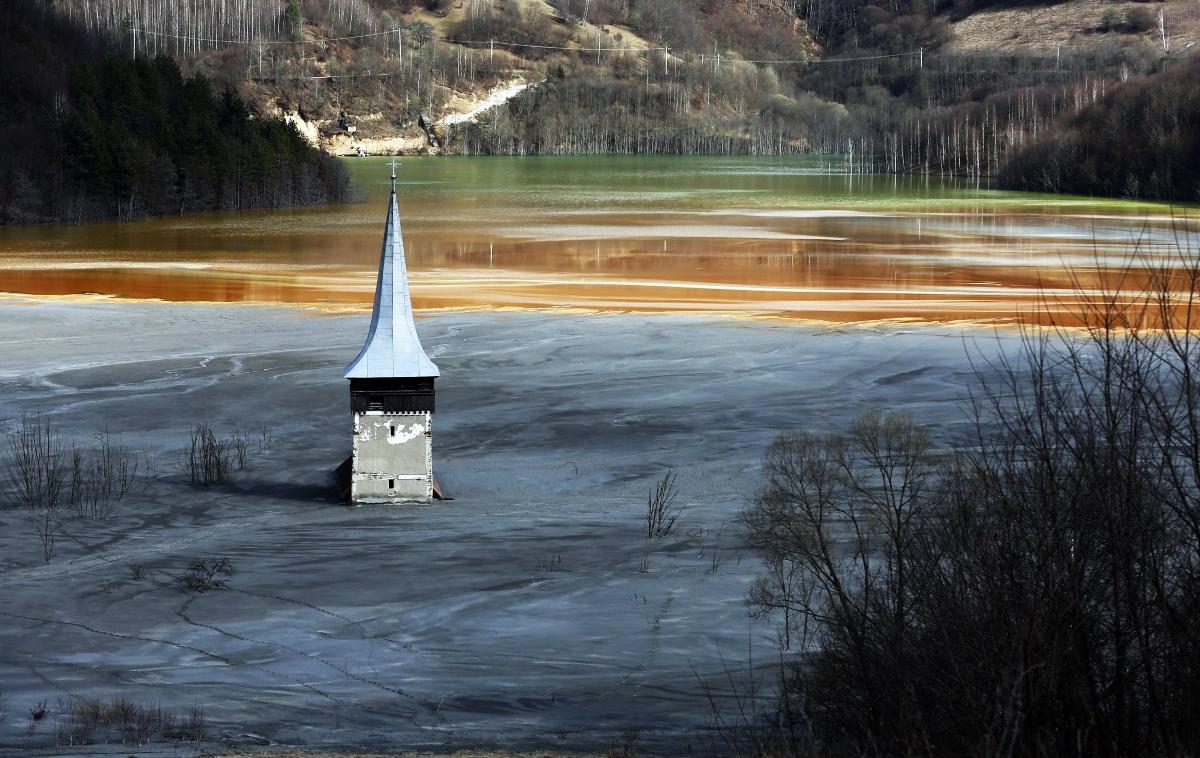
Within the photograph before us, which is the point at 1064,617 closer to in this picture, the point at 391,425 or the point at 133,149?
the point at 391,425

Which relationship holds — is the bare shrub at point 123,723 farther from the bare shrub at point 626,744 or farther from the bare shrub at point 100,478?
the bare shrub at point 100,478

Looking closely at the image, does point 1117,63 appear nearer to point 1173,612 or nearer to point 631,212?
point 631,212

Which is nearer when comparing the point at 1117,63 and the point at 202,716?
the point at 202,716

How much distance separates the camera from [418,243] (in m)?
53.5

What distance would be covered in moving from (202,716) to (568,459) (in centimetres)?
1112

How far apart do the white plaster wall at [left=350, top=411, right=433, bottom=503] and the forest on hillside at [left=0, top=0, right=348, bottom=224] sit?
52662 millimetres

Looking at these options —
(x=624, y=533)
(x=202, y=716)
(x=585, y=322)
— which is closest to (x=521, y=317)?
(x=585, y=322)

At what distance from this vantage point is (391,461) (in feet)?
63.2

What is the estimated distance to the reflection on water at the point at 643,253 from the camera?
37938 millimetres

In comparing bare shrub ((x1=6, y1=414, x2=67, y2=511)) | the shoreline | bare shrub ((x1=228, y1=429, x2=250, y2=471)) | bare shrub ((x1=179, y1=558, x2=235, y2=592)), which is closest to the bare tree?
bare shrub ((x1=6, y1=414, x2=67, y2=511))

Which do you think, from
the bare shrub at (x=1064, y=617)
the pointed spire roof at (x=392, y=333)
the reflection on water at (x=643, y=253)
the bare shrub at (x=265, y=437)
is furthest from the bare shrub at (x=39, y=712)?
the reflection on water at (x=643, y=253)

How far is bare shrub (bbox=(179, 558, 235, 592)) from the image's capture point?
14.9 meters

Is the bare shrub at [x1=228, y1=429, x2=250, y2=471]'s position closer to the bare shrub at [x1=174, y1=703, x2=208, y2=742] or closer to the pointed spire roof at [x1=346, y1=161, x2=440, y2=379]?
the pointed spire roof at [x1=346, y1=161, x2=440, y2=379]

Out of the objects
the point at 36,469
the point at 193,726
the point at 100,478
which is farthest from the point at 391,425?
the point at 193,726
